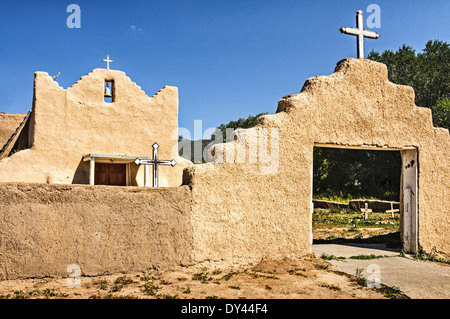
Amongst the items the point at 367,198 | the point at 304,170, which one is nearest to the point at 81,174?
the point at 304,170

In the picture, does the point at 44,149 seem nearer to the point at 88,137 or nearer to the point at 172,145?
the point at 88,137

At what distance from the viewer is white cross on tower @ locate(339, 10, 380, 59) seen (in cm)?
865

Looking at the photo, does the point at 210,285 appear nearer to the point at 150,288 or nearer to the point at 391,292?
the point at 150,288

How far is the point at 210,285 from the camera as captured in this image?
618cm

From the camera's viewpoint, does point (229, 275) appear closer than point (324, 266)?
Yes

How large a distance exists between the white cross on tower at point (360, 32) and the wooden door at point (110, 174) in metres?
9.17

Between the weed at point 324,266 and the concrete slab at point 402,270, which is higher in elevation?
the weed at point 324,266

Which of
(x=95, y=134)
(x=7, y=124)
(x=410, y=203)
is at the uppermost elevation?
(x=7, y=124)

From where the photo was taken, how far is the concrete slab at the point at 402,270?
6168 millimetres

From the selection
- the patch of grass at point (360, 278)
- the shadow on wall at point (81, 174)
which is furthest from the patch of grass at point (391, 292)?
the shadow on wall at point (81, 174)

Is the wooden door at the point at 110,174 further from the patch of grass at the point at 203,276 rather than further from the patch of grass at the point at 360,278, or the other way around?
the patch of grass at the point at 360,278

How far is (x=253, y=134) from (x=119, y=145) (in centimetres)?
813

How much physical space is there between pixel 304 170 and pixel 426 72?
92.3 ft
